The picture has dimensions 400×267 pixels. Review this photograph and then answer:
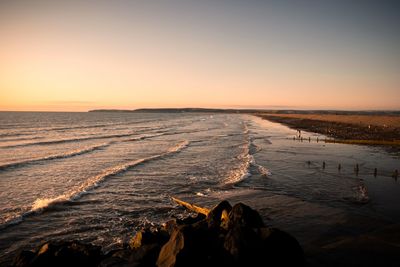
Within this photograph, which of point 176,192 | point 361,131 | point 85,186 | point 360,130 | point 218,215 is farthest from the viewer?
point 360,130

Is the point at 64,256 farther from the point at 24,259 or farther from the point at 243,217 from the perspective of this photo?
the point at 243,217

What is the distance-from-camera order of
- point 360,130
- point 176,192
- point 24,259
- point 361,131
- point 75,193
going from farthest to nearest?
point 360,130, point 361,131, point 176,192, point 75,193, point 24,259

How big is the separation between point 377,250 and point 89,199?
42.9 feet

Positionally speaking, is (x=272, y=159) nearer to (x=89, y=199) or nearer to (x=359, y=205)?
(x=359, y=205)

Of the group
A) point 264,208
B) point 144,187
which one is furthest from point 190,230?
point 144,187

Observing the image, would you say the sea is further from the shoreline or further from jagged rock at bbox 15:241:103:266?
the shoreline

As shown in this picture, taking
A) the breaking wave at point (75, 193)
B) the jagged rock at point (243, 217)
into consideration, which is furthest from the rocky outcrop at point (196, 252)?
the breaking wave at point (75, 193)

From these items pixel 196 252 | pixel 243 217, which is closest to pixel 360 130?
pixel 243 217

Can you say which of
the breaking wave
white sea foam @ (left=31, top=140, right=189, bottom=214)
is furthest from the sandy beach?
the breaking wave

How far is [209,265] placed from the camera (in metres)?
6.43

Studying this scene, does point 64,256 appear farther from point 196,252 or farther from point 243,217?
point 243,217

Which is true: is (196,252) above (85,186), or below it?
above

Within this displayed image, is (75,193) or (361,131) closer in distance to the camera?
(75,193)

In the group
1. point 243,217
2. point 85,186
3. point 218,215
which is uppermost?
point 243,217
